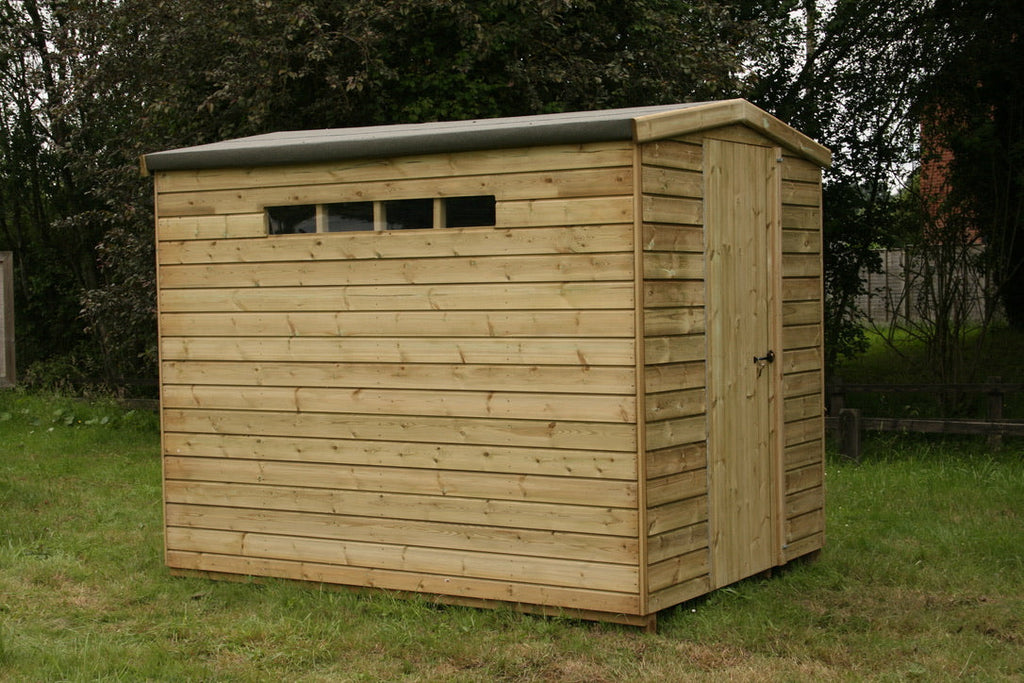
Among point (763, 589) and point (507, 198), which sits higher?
point (507, 198)

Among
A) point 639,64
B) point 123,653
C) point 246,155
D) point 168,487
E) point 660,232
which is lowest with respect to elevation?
point 123,653

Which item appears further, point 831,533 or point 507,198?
point 831,533

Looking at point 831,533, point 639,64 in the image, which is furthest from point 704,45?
point 831,533

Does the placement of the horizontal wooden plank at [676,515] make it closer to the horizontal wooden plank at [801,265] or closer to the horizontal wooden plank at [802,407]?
the horizontal wooden plank at [802,407]

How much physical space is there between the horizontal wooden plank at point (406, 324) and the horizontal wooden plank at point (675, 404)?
14.1 inches

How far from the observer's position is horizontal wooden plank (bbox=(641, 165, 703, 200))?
587 cm

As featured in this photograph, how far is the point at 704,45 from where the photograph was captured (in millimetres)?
12789

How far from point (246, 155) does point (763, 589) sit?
12.0ft

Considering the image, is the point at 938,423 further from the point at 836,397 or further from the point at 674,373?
the point at 674,373

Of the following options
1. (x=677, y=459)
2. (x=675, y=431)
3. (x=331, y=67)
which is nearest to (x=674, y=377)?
(x=675, y=431)

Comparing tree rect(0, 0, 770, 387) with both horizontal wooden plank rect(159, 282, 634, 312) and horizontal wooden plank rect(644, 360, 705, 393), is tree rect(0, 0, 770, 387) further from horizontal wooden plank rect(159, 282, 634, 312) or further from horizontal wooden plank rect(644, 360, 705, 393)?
horizontal wooden plank rect(644, 360, 705, 393)

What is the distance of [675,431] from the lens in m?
6.07

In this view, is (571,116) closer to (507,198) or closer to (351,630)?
(507,198)

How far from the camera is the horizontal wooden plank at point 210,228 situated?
274 inches
